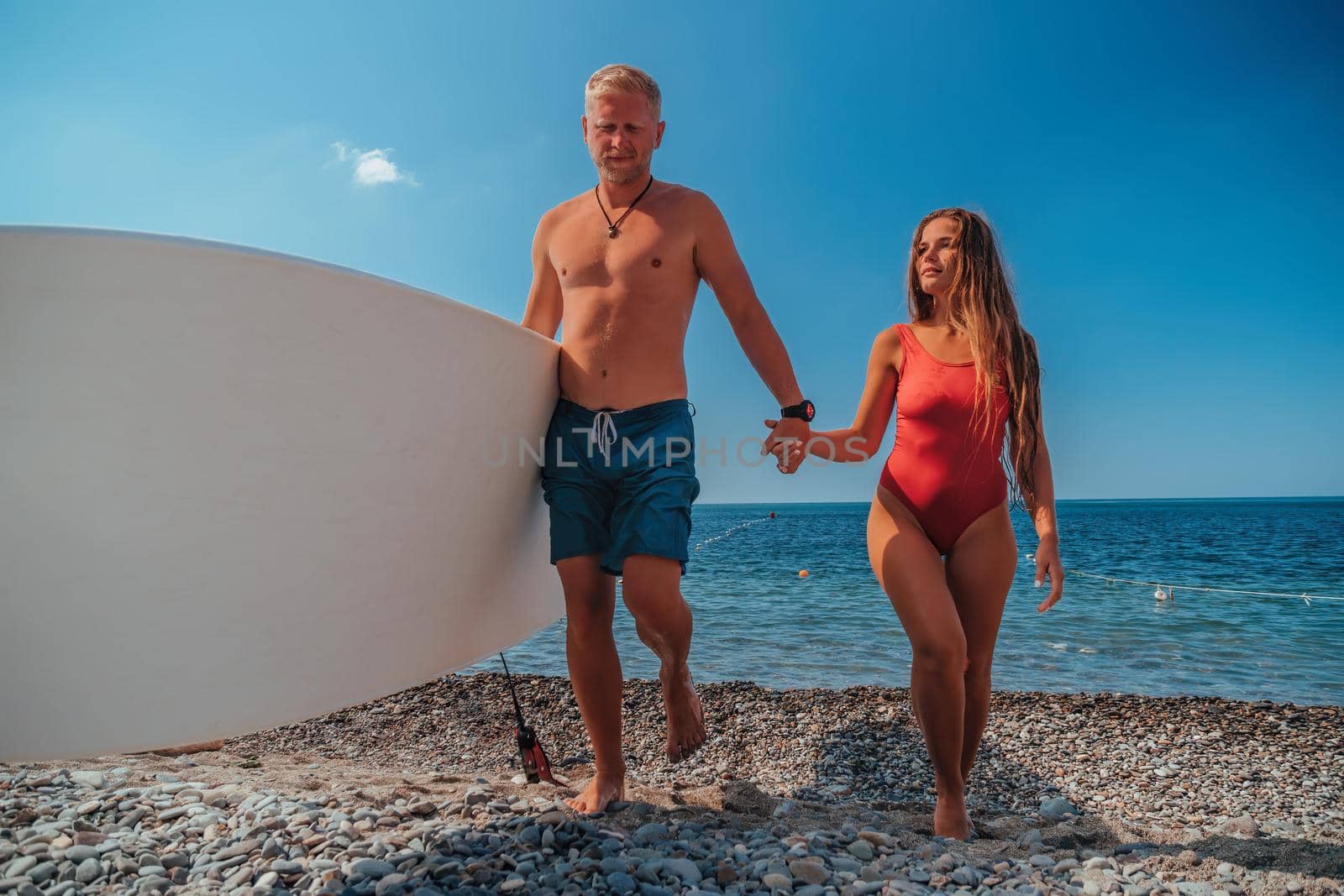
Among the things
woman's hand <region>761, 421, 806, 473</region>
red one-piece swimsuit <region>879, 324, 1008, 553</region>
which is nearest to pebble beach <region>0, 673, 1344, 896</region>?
red one-piece swimsuit <region>879, 324, 1008, 553</region>

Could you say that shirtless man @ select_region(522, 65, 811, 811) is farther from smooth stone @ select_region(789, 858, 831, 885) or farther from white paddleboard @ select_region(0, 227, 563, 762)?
smooth stone @ select_region(789, 858, 831, 885)

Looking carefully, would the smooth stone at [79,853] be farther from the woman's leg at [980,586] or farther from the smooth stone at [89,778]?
the woman's leg at [980,586]

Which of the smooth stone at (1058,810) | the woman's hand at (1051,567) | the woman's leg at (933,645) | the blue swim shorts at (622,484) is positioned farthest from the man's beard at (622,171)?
the smooth stone at (1058,810)

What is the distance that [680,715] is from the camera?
267 centimetres

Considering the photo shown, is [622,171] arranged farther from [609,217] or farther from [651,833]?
[651,833]

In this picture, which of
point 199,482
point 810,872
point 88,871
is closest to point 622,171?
point 199,482

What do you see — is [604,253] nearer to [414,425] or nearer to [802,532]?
[414,425]

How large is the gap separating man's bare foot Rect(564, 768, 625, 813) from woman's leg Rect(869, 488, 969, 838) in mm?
1022

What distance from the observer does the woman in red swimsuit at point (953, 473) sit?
244cm

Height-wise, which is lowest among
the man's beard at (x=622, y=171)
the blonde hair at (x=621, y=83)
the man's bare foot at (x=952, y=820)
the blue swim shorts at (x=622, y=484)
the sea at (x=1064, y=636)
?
the sea at (x=1064, y=636)

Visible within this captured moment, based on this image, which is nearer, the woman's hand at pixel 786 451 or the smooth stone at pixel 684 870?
the smooth stone at pixel 684 870

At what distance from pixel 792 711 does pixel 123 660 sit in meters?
4.31

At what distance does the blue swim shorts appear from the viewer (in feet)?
8.02

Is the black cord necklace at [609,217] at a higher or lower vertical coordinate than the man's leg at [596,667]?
higher
